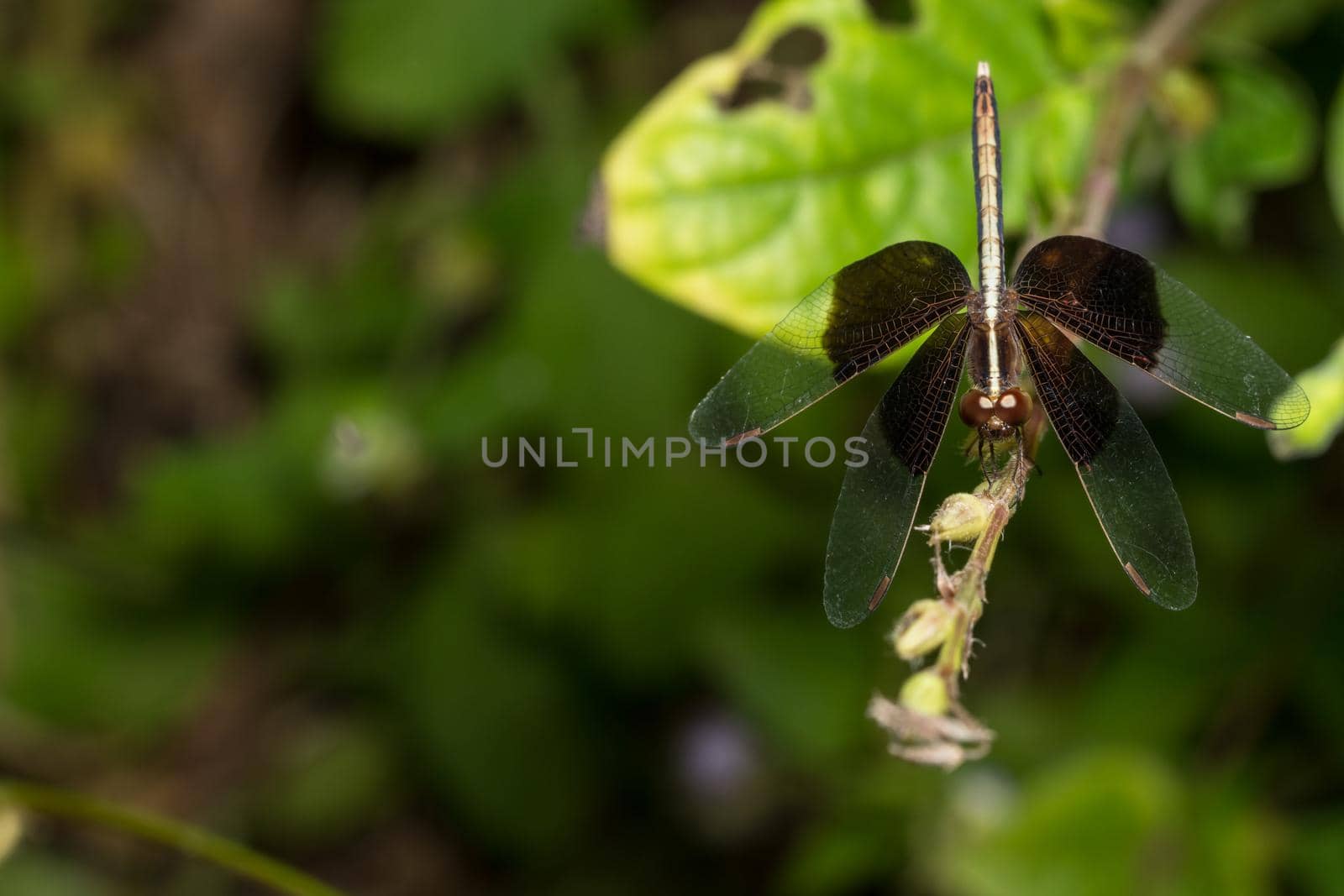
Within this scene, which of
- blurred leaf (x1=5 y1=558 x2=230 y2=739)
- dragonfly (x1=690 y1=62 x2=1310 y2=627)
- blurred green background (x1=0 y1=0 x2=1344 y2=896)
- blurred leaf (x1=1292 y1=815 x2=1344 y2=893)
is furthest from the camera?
blurred leaf (x1=5 y1=558 x2=230 y2=739)

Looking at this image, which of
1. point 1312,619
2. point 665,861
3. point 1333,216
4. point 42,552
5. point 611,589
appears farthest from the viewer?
point 42,552

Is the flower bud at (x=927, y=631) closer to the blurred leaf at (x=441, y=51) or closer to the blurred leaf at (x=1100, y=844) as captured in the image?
the blurred leaf at (x=1100, y=844)

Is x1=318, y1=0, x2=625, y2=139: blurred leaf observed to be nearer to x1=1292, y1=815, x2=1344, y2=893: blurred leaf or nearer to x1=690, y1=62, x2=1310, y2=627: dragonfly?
x1=690, y1=62, x2=1310, y2=627: dragonfly

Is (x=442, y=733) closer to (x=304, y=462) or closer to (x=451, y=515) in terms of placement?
(x=451, y=515)

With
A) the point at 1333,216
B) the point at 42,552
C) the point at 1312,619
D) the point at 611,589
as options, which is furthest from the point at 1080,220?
the point at 42,552

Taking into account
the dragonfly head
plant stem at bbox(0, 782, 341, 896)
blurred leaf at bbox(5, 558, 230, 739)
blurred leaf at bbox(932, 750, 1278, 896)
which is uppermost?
the dragonfly head

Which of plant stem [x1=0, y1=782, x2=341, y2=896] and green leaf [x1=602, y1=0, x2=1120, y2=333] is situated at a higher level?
green leaf [x1=602, y1=0, x2=1120, y2=333]

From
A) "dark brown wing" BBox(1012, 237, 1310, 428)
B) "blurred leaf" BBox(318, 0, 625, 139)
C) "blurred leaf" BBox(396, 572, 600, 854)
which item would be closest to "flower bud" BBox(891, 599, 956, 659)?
"dark brown wing" BBox(1012, 237, 1310, 428)
